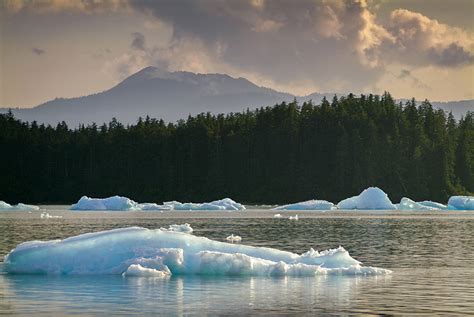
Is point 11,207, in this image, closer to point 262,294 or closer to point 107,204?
point 107,204

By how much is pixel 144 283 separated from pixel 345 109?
165108 millimetres

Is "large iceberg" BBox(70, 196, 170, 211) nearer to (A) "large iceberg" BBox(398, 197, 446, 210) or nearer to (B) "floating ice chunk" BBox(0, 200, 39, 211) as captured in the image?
(B) "floating ice chunk" BBox(0, 200, 39, 211)

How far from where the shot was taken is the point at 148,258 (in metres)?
31.5

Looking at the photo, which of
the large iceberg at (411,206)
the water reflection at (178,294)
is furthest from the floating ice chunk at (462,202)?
the water reflection at (178,294)

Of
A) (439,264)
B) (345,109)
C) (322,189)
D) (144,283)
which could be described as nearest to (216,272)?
(144,283)

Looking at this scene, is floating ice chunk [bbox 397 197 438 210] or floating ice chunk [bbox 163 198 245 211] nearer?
floating ice chunk [bbox 397 197 438 210]

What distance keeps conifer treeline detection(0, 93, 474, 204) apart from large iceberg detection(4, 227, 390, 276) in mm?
144095

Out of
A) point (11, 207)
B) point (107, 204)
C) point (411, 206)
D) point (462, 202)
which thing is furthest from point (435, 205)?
point (11, 207)

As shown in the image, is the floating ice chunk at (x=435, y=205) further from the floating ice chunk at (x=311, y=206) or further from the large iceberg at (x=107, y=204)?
the large iceberg at (x=107, y=204)

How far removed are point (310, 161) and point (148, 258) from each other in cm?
15410

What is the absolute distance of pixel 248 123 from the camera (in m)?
200

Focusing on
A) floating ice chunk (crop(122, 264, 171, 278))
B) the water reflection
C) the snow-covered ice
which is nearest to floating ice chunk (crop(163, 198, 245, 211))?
the snow-covered ice

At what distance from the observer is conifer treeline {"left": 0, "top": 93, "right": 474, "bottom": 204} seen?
17880 cm

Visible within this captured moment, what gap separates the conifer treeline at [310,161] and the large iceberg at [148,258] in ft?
473
